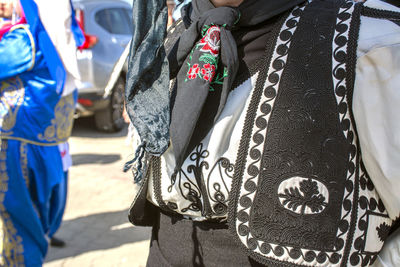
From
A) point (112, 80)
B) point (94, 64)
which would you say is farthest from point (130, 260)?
point (94, 64)

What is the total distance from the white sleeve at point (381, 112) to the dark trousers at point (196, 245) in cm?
44

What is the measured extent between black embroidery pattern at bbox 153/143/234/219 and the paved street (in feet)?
7.99

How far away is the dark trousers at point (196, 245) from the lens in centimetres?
135

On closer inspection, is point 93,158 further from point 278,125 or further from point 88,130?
point 278,125

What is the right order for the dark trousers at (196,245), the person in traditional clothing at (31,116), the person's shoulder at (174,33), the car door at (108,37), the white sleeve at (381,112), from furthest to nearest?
the car door at (108,37) < the person in traditional clothing at (31,116) < the person's shoulder at (174,33) < the dark trousers at (196,245) < the white sleeve at (381,112)

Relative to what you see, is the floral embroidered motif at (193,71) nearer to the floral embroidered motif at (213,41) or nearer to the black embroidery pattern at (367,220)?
the floral embroidered motif at (213,41)

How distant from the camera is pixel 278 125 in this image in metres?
1.18

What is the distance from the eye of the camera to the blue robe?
2838 millimetres

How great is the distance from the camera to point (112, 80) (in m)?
1.79

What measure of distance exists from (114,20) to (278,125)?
674cm

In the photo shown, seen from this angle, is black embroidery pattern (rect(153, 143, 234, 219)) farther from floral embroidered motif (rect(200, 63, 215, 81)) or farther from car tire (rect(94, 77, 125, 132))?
car tire (rect(94, 77, 125, 132))

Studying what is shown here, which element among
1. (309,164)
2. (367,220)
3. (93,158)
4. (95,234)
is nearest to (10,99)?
(95,234)

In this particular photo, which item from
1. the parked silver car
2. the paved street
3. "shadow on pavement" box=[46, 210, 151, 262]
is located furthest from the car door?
"shadow on pavement" box=[46, 210, 151, 262]

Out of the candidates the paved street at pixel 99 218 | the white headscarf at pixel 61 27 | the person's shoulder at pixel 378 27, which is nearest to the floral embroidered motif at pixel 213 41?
the person's shoulder at pixel 378 27
